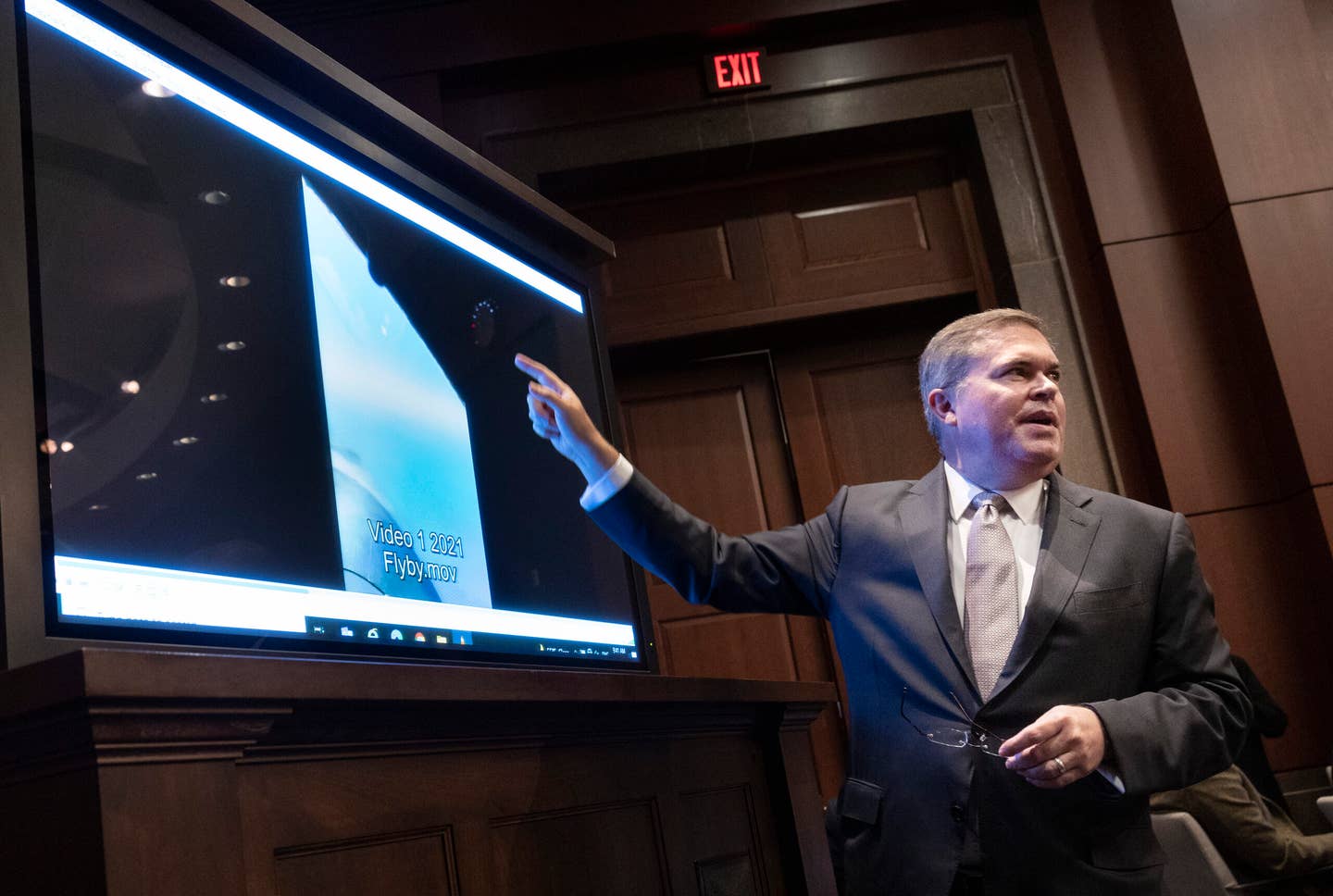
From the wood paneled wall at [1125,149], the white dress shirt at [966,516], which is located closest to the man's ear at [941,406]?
the white dress shirt at [966,516]

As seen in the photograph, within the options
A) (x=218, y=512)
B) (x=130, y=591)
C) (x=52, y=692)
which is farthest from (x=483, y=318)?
(x=52, y=692)

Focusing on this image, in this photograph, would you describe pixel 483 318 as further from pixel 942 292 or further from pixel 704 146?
pixel 942 292

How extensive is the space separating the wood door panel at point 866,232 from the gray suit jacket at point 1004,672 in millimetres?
2770

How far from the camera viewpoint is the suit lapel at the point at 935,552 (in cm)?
215

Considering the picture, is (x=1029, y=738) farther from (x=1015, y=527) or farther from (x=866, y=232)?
(x=866, y=232)

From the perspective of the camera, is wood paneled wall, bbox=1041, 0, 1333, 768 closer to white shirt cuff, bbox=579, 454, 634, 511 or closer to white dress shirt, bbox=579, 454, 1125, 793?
white dress shirt, bbox=579, 454, 1125, 793

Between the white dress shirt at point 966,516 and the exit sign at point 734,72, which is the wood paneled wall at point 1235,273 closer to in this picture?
the exit sign at point 734,72

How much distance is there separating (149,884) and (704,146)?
4.13m

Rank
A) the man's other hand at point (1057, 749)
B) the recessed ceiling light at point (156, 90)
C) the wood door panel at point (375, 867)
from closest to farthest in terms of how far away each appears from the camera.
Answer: the wood door panel at point (375, 867)
the recessed ceiling light at point (156, 90)
the man's other hand at point (1057, 749)

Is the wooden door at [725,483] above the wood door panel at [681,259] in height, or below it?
below

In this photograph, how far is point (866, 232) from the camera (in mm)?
5121

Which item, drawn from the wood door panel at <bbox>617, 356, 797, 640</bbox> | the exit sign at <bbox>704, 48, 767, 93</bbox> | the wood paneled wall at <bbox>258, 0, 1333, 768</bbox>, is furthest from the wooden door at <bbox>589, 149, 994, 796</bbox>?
the exit sign at <bbox>704, 48, 767, 93</bbox>

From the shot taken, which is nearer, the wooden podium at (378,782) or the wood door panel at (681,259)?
the wooden podium at (378,782)

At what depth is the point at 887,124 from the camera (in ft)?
16.2
